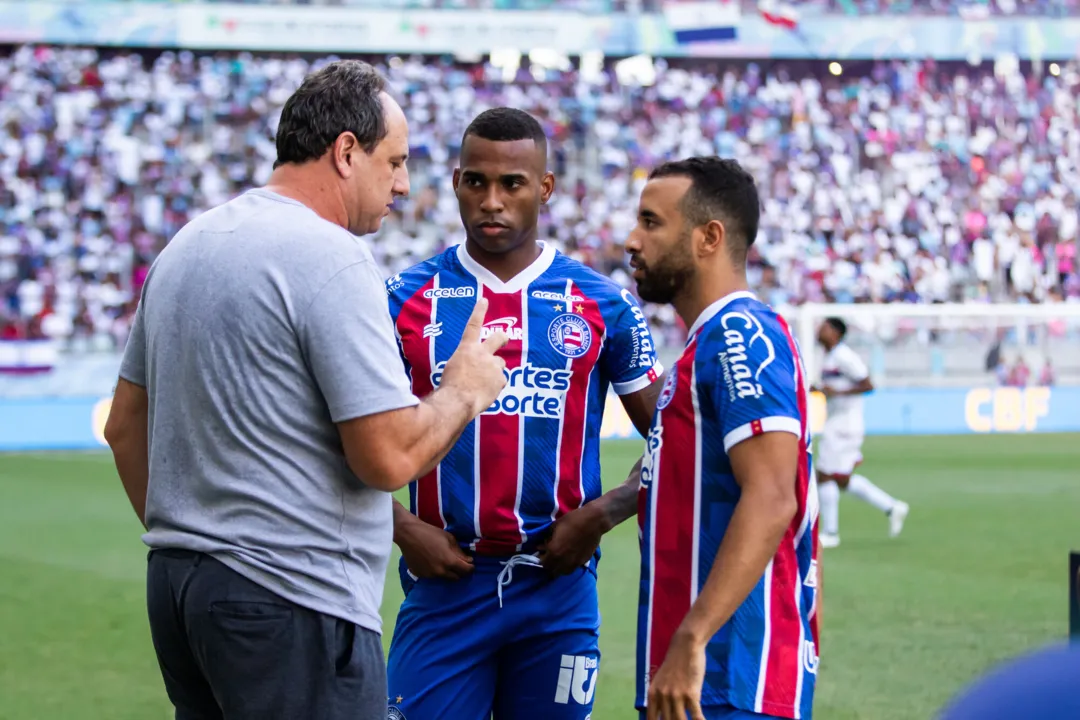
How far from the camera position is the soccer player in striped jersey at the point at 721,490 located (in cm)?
287

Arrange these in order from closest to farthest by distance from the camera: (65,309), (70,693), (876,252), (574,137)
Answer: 1. (70,693)
2. (65,309)
3. (876,252)
4. (574,137)

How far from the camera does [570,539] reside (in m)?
3.70

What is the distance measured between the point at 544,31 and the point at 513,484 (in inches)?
1230

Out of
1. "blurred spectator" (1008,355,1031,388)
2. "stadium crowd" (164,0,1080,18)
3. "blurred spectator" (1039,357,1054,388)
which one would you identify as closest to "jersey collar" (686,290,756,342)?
"blurred spectator" (1008,355,1031,388)

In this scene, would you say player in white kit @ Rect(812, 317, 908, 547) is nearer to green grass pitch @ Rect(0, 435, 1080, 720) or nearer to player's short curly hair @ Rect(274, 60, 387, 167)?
green grass pitch @ Rect(0, 435, 1080, 720)

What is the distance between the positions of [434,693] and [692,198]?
1481 millimetres

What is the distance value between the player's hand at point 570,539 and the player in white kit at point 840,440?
877 cm

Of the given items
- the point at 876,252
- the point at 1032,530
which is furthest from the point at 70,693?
the point at 876,252

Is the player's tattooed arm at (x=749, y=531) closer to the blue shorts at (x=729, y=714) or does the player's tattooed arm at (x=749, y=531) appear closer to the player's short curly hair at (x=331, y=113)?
the blue shorts at (x=729, y=714)

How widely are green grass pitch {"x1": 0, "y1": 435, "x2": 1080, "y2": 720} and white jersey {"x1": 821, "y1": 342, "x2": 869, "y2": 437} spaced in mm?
1010

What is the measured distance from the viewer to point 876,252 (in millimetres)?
30125

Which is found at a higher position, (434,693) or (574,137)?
(574,137)

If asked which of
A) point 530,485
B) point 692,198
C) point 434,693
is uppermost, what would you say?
point 692,198

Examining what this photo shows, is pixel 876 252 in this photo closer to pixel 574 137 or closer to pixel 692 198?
pixel 574 137
